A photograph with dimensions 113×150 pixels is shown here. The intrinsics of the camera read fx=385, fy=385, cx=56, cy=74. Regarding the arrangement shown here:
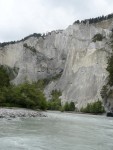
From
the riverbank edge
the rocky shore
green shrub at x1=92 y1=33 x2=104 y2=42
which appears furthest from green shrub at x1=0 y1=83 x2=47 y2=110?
green shrub at x1=92 y1=33 x2=104 y2=42

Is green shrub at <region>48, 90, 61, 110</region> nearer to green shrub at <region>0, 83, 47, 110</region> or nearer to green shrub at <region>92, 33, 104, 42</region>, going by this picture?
green shrub at <region>92, 33, 104, 42</region>

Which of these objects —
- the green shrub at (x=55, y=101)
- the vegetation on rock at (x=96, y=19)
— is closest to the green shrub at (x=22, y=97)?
the green shrub at (x=55, y=101)

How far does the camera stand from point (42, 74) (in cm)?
14762

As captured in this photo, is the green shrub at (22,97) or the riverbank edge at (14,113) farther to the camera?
the green shrub at (22,97)

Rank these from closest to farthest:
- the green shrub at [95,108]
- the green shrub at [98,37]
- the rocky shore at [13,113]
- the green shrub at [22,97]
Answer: the rocky shore at [13,113] → the green shrub at [22,97] → the green shrub at [95,108] → the green shrub at [98,37]

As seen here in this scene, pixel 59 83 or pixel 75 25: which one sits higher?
pixel 75 25

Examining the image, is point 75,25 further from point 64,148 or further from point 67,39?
point 64,148

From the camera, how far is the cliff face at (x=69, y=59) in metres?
101

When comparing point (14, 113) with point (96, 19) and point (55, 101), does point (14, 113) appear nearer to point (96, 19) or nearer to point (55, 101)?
point (55, 101)

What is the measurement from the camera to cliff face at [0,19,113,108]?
101 meters

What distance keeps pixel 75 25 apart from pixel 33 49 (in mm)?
19197

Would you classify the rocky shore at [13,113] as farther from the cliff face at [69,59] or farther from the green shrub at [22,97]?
the cliff face at [69,59]

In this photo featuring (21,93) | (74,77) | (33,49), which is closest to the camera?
(21,93)

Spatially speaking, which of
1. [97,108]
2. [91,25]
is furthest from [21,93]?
[91,25]
